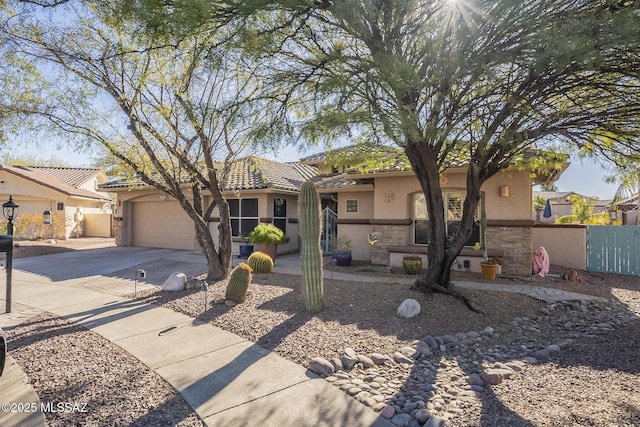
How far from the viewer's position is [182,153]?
8477mm

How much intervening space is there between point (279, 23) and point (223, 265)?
601 centimetres

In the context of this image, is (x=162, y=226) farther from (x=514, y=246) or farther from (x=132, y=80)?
(x=514, y=246)

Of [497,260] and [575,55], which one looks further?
[497,260]

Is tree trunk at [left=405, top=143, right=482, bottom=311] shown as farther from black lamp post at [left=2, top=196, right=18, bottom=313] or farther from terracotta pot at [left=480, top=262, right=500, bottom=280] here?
black lamp post at [left=2, top=196, right=18, bottom=313]

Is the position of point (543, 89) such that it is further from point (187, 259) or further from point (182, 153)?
point (187, 259)

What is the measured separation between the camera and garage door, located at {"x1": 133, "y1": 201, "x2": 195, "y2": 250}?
55.6 feet

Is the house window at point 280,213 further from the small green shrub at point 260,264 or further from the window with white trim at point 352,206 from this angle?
the small green shrub at point 260,264

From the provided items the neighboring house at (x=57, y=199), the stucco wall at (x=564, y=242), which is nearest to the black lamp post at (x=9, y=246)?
the stucco wall at (x=564, y=242)

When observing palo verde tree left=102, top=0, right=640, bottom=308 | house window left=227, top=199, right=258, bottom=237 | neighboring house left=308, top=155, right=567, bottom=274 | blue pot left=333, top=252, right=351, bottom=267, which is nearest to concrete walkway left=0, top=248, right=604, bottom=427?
neighboring house left=308, top=155, right=567, bottom=274

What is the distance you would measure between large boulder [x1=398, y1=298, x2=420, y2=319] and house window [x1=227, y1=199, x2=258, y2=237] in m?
9.84

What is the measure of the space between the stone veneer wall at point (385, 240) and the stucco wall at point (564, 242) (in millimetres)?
4964

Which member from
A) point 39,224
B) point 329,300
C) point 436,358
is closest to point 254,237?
point 329,300

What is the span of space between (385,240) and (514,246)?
12.4ft

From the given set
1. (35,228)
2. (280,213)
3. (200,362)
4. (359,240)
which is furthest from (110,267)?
(35,228)
